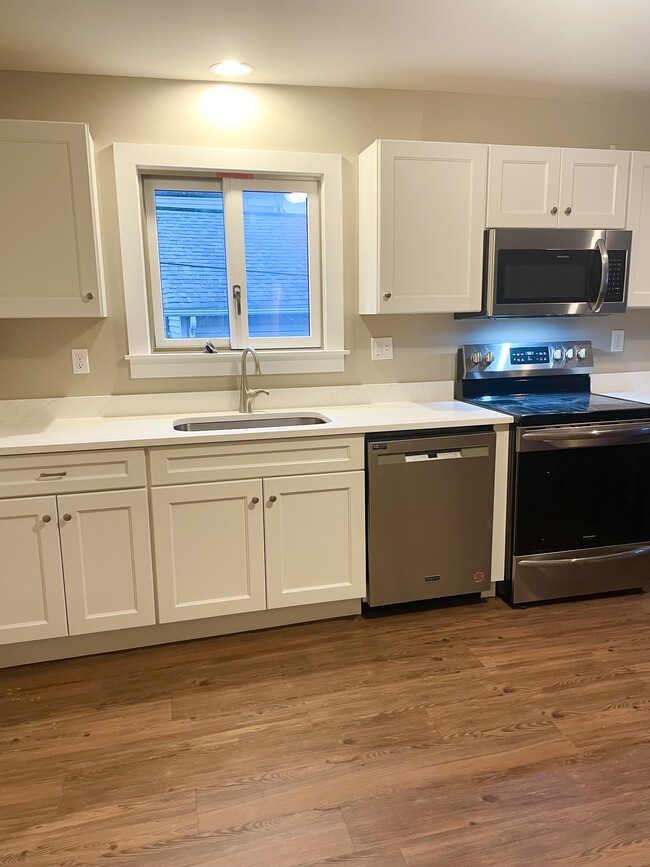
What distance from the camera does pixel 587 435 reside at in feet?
9.04

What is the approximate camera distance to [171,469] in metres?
2.42

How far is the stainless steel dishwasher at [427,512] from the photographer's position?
2639 mm

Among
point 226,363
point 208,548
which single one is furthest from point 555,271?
point 208,548

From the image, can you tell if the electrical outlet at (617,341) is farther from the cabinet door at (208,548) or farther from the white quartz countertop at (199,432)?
the cabinet door at (208,548)

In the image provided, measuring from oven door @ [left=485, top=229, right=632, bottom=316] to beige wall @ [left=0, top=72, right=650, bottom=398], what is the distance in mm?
335

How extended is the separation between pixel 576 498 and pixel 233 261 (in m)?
1.92

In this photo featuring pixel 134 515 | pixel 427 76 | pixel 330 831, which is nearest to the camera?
pixel 330 831

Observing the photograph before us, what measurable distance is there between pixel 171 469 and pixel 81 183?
1.16 m

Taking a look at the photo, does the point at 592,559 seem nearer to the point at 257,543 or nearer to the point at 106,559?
the point at 257,543

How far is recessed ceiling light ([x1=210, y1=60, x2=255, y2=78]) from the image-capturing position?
2549 mm

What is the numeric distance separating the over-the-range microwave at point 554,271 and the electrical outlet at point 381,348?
465mm

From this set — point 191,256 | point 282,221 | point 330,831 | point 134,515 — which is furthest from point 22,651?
point 282,221

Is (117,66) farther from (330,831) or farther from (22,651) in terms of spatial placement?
(330,831)

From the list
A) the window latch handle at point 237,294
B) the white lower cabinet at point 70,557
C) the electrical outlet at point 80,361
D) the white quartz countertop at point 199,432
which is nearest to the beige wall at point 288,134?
the electrical outlet at point 80,361
